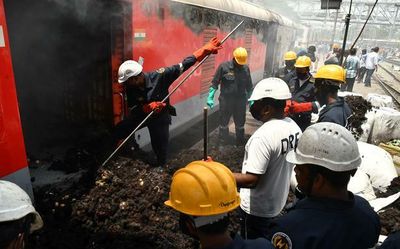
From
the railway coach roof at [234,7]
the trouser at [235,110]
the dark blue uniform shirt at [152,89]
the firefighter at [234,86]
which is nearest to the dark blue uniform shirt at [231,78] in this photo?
the firefighter at [234,86]

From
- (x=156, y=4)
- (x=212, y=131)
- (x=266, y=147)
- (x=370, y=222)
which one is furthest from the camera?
(x=212, y=131)

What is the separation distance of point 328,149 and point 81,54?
14.9 feet

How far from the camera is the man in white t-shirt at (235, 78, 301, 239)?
8.00 ft

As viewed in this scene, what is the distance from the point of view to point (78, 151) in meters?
4.96

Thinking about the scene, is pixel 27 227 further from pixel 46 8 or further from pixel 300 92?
pixel 300 92

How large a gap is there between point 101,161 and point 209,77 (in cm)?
451

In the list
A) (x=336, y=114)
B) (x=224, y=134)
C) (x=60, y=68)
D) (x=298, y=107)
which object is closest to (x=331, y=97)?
(x=336, y=114)

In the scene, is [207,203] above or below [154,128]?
above

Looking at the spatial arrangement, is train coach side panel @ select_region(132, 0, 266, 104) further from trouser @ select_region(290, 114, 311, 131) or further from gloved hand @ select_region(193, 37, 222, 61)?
trouser @ select_region(290, 114, 311, 131)

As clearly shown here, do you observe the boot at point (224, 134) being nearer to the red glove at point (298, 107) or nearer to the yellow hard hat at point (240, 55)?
the yellow hard hat at point (240, 55)

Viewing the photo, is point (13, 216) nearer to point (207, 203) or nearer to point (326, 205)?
point (207, 203)

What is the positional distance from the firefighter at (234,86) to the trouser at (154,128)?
1.85 metres

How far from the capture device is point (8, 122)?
3.05 m

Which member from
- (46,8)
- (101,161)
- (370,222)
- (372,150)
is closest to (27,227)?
(370,222)
